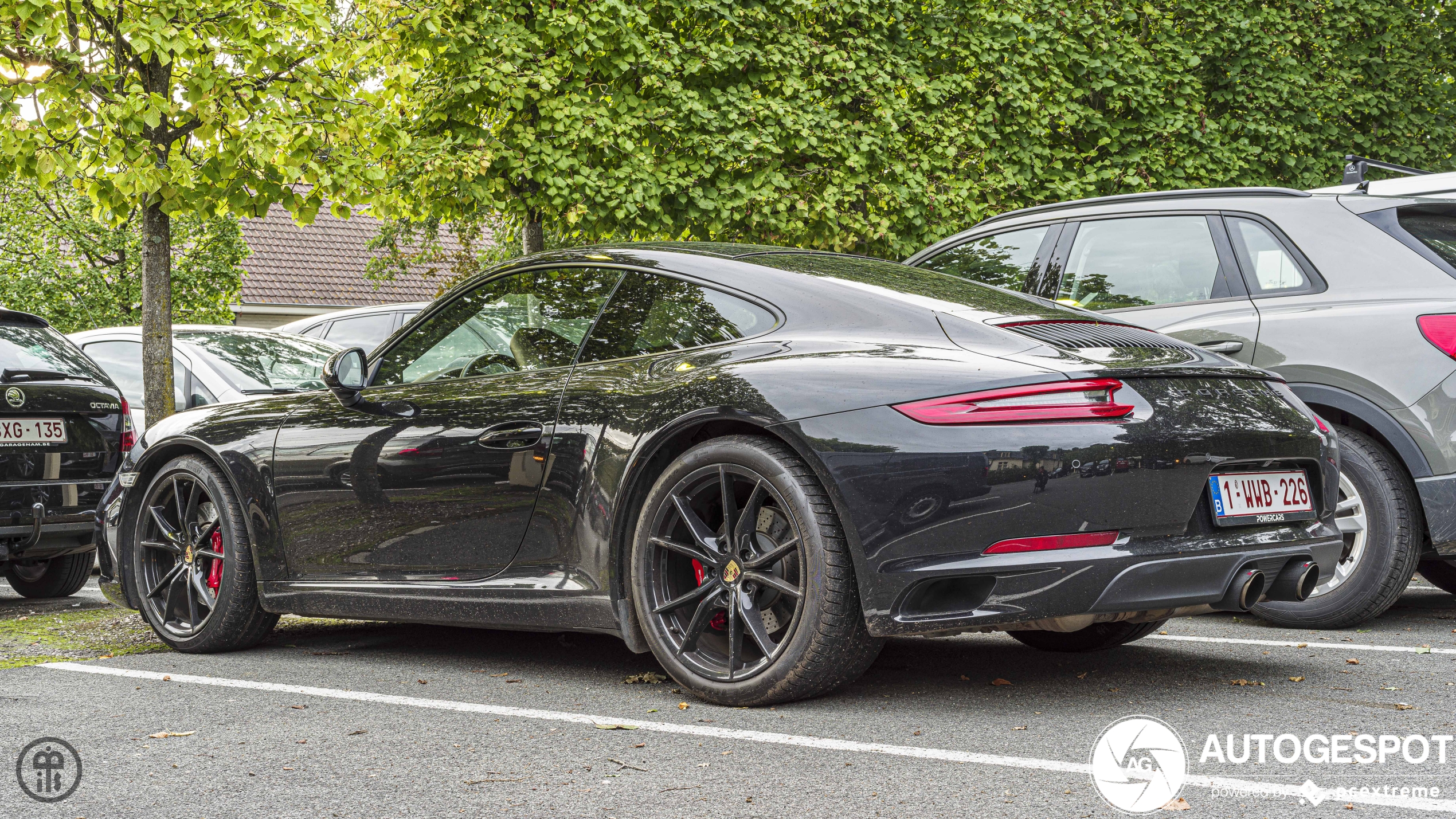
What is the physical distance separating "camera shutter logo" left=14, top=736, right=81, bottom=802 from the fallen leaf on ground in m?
1.63

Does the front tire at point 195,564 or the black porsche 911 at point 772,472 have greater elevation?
the black porsche 911 at point 772,472

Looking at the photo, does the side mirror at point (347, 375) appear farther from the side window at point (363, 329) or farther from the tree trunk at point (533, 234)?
the tree trunk at point (533, 234)

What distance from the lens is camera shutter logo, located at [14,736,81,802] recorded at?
3164mm

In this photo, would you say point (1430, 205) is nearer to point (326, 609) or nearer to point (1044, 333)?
point (1044, 333)

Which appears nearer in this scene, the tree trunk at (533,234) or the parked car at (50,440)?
the parked car at (50,440)

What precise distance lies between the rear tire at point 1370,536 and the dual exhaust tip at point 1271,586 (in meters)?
1.42

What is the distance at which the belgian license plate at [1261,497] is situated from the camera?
3707 mm

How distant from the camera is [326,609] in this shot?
5.00 meters

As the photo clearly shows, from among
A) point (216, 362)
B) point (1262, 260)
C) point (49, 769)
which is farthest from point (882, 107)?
point (49, 769)

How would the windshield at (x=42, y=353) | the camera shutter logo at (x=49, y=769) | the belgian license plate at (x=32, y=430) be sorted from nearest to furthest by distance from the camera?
the camera shutter logo at (x=49, y=769) → the belgian license plate at (x=32, y=430) → the windshield at (x=42, y=353)

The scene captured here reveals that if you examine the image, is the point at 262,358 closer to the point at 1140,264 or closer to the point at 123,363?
the point at 123,363

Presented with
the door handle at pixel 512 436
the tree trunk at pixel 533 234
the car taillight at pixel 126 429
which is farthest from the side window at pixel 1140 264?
the tree trunk at pixel 533 234

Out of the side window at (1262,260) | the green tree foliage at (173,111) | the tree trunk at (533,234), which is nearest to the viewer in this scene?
the side window at (1262,260)

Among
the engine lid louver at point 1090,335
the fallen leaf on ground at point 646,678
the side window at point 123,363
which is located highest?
the engine lid louver at point 1090,335
